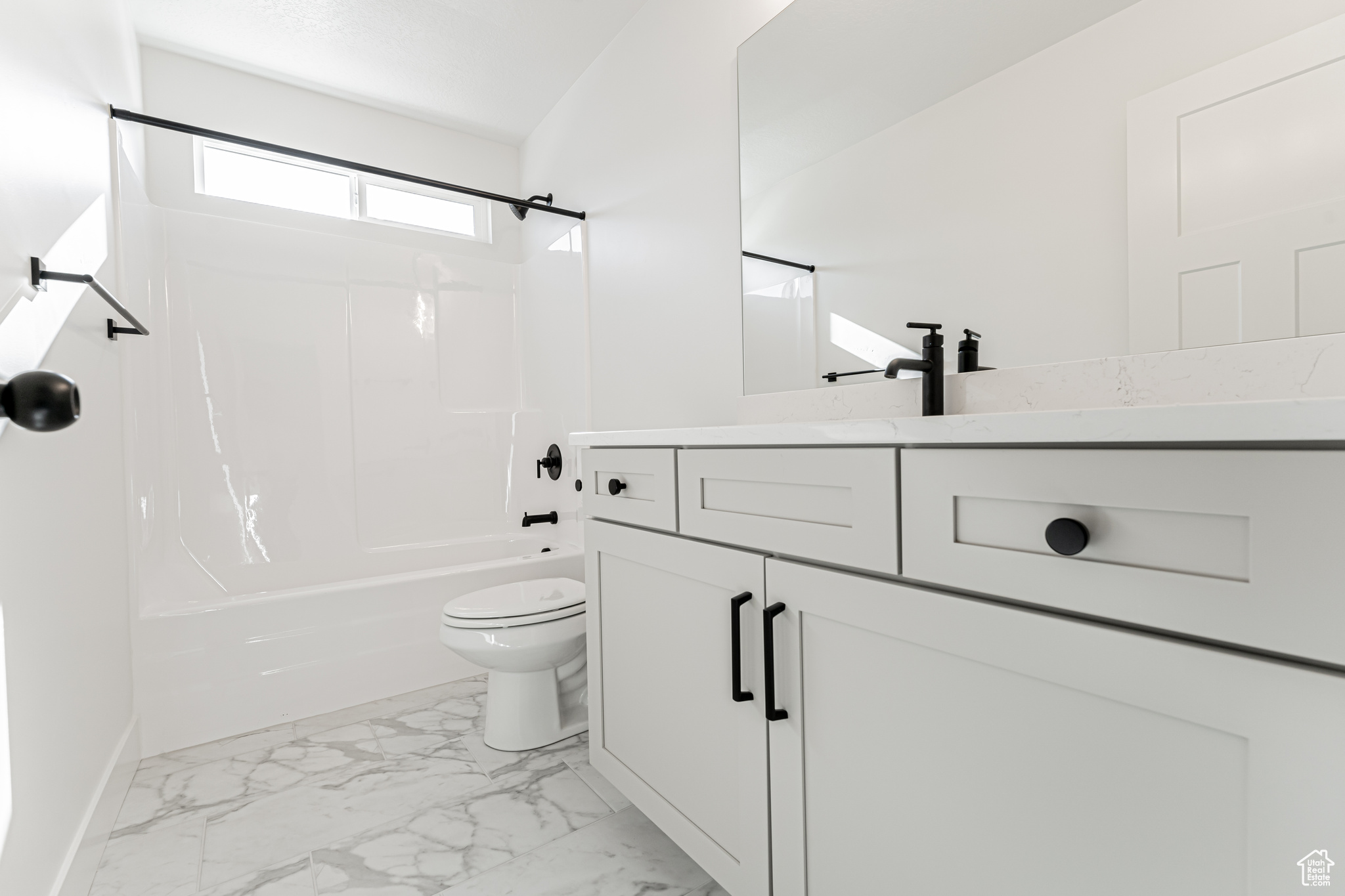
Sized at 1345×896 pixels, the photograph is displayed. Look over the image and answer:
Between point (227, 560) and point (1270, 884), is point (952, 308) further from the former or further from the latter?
point (227, 560)

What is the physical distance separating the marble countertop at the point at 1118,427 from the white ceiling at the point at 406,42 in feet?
7.05

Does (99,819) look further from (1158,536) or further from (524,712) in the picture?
(1158,536)

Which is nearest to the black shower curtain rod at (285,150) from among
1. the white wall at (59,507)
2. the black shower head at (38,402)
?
the white wall at (59,507)

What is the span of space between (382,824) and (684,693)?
36.0 inches

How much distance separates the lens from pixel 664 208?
6.91 ft

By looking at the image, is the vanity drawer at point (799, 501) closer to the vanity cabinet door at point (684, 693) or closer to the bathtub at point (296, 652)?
the vanity cabinet door at point (684, 693)

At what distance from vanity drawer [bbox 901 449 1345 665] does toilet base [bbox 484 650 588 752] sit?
1.40 m

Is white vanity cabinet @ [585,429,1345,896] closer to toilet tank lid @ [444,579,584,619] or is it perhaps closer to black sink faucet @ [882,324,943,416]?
black sink faucet @ [882,324,943,416]

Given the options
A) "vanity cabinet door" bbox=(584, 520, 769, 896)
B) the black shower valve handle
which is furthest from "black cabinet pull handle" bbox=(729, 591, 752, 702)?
the black shower valve handle

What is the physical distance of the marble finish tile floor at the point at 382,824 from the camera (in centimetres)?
127

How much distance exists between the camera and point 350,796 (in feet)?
5.19

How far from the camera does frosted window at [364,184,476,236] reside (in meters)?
2.93

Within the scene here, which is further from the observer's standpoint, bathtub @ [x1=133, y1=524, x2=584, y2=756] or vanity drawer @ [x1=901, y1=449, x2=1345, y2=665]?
bathtub @ [x1=133, y1=524, x2=584, y2=756]

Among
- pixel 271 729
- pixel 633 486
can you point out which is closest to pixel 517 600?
pixel 633 486
